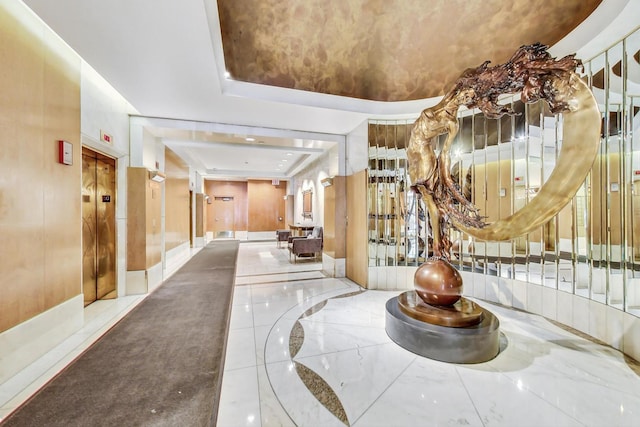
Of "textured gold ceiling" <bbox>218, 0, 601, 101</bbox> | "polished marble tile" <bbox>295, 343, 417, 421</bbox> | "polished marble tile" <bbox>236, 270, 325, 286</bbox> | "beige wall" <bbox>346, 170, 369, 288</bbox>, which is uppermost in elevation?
"textured gold ceiling" <bbox>218, 0, 601, 101</bbox>

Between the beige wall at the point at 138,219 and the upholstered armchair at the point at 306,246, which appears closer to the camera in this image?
the beige wall at the point at 138,219

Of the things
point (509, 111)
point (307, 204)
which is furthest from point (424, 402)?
point (307, 204)

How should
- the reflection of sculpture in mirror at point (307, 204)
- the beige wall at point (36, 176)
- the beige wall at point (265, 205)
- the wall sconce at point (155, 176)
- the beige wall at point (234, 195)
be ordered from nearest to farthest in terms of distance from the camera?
the beige wall at point (36, 176)
the wall sconce at point (155, 176)
the reflection of sculpture in mirror at point (307, 204)
the beige wall at point (265, 205)
the beige wall at point (234, 195)

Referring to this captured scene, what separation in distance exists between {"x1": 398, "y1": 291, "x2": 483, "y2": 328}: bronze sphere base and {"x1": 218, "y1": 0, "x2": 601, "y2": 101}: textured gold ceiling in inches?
135

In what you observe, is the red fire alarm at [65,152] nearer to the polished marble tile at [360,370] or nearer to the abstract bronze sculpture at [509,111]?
the polished marble tile at [360,370]

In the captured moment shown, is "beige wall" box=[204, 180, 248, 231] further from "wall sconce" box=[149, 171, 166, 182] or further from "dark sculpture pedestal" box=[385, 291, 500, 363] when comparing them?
"dark sculpture pedestal" box=[385, 291, 500, 363]

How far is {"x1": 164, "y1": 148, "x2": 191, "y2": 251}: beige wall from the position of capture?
7.11 metres

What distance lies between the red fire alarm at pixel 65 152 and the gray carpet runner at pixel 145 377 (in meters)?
2.18

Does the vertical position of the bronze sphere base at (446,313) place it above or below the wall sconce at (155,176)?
below

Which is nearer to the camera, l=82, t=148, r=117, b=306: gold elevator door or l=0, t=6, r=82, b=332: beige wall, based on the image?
l=0, t=6, r=82, b=332: beige wall

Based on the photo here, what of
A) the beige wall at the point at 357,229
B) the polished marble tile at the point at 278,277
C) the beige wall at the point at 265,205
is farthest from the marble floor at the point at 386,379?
the beige wall at the point at 265,205

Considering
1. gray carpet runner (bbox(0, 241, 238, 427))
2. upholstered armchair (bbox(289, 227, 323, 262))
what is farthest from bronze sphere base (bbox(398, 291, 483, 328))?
upholstered armchair (bbox(289, 227, 323, 262))

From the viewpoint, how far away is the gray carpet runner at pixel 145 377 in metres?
1.84

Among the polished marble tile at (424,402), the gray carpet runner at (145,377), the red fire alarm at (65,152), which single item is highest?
the red fire alarm at (65,152)
